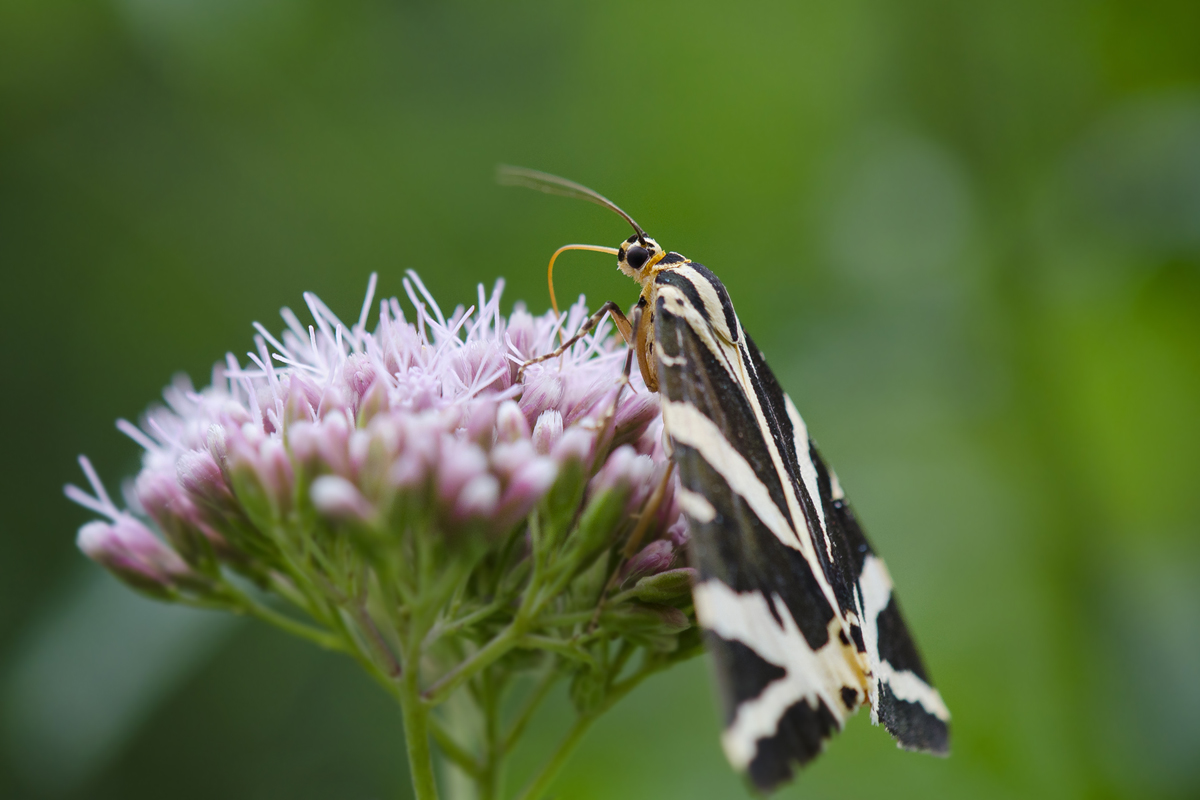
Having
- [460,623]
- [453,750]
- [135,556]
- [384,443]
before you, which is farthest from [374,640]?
[135,556]

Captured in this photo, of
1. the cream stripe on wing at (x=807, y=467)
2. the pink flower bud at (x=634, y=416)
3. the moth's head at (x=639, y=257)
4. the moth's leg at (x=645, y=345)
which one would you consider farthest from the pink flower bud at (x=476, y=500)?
the moth's head at (x=639, y=257)

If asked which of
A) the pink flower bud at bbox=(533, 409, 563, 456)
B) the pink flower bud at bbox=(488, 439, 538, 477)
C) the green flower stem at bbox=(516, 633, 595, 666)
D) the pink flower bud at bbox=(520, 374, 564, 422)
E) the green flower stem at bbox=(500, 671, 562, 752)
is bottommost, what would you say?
the green flower stem at bbox=(500, 671, 562, 752)

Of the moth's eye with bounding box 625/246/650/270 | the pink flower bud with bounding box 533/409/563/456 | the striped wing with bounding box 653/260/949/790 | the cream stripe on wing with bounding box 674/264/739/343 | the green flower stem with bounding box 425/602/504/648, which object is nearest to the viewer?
the striped wing with bounding box 653/260/949/790

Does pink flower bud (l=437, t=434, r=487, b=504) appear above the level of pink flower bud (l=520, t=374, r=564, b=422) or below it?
below

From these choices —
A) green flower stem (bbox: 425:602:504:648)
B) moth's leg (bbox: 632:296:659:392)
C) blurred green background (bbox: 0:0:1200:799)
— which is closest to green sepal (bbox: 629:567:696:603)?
green flower stem (bbox: 425:602:504:648)

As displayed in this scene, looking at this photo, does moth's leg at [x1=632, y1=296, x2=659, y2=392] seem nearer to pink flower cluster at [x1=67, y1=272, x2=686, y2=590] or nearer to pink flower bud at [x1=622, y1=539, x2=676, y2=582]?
pink flower cluster at [x1=67, y1=272, x2=686, y2=590]

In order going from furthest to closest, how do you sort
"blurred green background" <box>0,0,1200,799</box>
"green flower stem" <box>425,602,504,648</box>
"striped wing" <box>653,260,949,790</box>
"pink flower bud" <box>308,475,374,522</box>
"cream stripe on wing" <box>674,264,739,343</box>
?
"blurred green background" <box>0,0,1200,799</box>, "cream stripe on wing" <box>674,264,739,343</box>, "green flower stem" <box>425,602,504,648</box>, "pink flower bud" <box>308,475,374,522</box>, "striped wing" <box>653,260,949,790</box>

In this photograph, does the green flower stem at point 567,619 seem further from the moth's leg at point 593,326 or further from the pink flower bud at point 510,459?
the moth's leg at point 593,326
